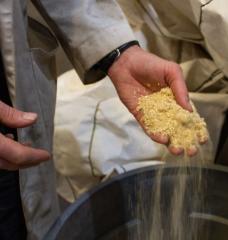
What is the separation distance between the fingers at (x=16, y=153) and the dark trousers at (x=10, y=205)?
16 cm

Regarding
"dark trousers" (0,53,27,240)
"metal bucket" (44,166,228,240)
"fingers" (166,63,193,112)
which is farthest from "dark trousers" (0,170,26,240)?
"fingers" (166,63,193,112)

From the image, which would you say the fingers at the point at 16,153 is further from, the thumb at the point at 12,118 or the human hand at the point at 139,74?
the human hand at the point at 139,74

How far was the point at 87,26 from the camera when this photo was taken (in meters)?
0.69

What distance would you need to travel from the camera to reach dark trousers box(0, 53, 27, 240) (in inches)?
27.3

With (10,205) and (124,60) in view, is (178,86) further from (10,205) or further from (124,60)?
(10,205)

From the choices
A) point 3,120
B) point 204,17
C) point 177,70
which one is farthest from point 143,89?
point 3,120

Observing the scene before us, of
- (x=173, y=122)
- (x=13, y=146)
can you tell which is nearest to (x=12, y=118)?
(x=13, y=146)

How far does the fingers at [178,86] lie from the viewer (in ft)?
2.13

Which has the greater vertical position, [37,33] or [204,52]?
[37,33]

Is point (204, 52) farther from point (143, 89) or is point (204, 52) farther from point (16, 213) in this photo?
point (16, 213)

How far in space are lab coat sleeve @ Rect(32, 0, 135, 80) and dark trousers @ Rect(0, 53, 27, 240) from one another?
125mm

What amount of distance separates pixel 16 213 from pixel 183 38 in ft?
1.45

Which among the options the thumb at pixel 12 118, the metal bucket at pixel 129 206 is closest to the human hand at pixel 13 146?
the thumb at pixel 12 118

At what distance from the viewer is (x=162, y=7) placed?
2.93ft
